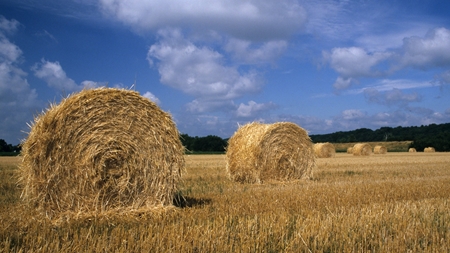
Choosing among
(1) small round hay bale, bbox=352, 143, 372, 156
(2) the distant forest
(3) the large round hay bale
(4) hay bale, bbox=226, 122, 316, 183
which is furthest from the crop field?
(1) small round hay bale, bbox=352, 143, 372, 156

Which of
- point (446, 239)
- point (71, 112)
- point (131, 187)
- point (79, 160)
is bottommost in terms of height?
point (446, 239)

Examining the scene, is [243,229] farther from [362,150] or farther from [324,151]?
[362,150]

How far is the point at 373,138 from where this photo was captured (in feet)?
243

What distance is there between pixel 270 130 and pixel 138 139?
539cm

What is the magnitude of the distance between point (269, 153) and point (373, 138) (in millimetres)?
68318

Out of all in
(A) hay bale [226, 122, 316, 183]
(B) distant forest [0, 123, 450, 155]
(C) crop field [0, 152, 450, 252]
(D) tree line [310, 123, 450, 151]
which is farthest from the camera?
(D) tree line [310, 123, 450, 151]

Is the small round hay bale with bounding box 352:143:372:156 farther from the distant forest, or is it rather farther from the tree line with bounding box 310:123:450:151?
the tree line with bounding box 310:123:450:151

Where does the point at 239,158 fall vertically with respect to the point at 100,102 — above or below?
below

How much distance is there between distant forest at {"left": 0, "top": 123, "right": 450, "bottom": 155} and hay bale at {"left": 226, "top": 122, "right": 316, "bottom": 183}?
1160 centimetres

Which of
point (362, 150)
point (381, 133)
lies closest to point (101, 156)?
point (362, 150)

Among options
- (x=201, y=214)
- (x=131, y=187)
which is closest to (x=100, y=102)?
(x=131, y=187)

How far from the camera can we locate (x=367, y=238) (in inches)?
172

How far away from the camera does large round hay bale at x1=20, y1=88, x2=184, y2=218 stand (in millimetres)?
5613

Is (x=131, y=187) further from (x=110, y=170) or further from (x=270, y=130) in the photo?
(x=270, y=130)
